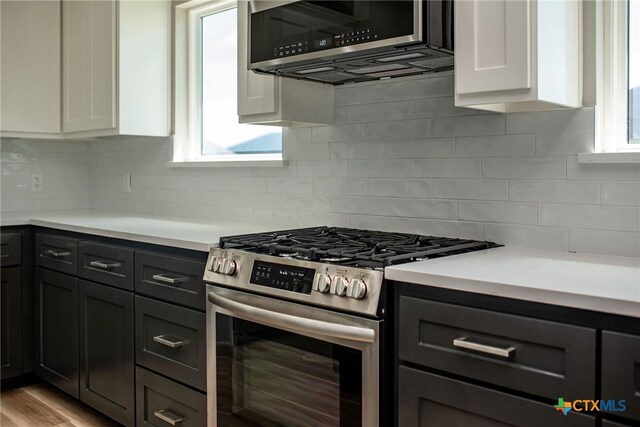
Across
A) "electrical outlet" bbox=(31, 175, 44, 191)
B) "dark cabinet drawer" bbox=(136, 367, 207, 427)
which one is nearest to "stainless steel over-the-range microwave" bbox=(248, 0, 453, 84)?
"dark cabinet drawer" bbox=(136, 367, 207, 427)

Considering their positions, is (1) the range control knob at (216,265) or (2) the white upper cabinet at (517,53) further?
(1) the range control knob at (216,265)

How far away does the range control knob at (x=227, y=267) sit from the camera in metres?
2.09

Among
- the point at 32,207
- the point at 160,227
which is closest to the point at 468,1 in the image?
the point at 160,227

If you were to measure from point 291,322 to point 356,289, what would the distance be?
0.92ft

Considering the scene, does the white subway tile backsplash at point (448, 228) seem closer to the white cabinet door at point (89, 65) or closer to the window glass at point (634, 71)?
the window glass at point (634, 71)

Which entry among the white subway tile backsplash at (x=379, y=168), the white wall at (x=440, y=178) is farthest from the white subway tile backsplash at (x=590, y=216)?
the white subway tile backsplash at (x=379, y=168)

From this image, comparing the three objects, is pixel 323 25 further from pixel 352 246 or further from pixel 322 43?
pixel 352 246

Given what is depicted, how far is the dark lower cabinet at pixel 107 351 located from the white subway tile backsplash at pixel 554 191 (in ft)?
5.30

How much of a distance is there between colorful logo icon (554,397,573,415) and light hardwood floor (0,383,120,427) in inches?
87.8

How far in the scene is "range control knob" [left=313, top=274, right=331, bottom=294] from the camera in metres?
1.76

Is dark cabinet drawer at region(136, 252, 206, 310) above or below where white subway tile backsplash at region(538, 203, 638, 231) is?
below

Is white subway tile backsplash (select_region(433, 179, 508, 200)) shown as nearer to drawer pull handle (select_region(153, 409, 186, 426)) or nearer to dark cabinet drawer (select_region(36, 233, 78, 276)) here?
drawer pull handle (select_region(153, 409, 186, 426))

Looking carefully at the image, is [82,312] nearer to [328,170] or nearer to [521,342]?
[328,170]

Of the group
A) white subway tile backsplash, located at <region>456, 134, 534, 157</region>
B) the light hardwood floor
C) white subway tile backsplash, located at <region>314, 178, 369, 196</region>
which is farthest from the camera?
the light hardwood floor
